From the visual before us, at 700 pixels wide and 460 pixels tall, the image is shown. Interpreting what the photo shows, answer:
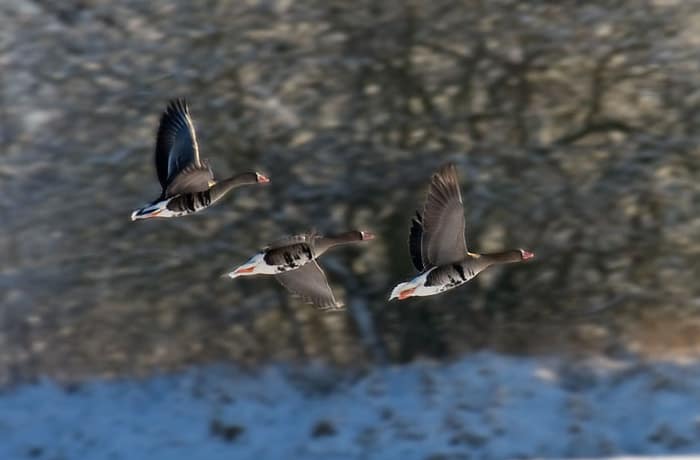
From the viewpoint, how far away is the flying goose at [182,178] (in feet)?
16.5

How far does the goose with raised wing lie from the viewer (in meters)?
4.89

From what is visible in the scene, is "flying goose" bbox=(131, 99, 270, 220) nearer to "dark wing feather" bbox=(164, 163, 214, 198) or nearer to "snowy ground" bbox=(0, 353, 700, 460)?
"dark wing feather" bbox=(164, 163, 214, 198)

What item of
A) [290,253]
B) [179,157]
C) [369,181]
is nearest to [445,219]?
[290,253]

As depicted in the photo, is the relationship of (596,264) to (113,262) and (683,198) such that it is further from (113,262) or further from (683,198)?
(113,262)

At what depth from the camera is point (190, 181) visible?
16.8ft

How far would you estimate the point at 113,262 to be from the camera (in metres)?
8.64

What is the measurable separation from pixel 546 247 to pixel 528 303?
40 cm

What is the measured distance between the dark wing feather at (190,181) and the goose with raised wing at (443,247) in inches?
36.2

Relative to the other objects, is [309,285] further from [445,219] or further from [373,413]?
[373,413]

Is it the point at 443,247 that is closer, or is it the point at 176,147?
the point at 443,247

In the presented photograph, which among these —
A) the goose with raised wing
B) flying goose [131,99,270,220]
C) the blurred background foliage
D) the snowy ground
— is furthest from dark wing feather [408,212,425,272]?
the blurred background foliage

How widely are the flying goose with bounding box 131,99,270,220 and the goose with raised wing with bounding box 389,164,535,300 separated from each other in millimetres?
678

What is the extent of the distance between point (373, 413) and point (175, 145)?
3.17 m

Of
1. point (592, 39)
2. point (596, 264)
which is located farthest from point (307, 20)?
point (596, 264)
